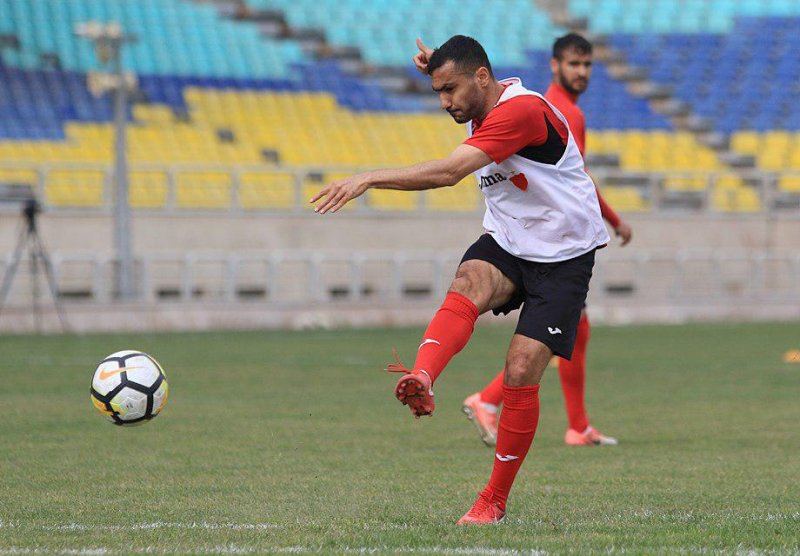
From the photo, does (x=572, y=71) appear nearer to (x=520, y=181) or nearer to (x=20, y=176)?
(x=520, y=181)

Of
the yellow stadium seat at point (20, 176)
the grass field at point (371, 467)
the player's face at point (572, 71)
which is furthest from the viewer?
the yellow stadium seat at point (20, 176)

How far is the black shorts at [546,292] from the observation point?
19.3ft

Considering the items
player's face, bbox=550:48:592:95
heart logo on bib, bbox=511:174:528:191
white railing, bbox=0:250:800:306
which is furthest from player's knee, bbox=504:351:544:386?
white railing, bbox=0:250:800:306

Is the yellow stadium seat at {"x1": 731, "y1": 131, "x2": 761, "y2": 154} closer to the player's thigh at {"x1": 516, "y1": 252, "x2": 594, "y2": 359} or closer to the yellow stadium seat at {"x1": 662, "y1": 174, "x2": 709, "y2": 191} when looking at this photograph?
the yellow stadium seat at {"x1": 662, "y1": 174, "x2": 709, "y2": 191}

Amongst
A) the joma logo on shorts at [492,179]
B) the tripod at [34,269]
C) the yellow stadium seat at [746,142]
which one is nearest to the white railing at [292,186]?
the tripod at [34,269]

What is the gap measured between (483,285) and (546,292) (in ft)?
0.91

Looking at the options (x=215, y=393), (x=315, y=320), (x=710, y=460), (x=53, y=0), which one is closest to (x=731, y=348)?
(x=315, y=320)

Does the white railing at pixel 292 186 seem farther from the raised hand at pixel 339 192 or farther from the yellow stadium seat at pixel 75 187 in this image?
the raised hand at pixel 339 192

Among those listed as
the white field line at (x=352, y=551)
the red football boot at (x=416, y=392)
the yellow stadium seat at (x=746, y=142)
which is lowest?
the white field line at (x=352, y=551)

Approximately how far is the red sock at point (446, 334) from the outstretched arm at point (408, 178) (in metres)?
0.62

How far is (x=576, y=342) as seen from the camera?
8586 mm

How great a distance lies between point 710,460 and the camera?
7.92 meters

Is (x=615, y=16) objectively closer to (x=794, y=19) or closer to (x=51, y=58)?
(x=794, y=19)

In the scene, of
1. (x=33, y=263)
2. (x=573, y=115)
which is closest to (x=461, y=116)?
(x=573, y=115)
